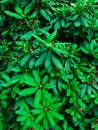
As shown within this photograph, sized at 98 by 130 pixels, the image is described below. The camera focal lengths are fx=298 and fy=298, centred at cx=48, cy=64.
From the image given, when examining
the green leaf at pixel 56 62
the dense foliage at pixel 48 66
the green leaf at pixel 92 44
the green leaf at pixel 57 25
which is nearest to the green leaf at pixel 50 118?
the dense foliage at pixel 48 66

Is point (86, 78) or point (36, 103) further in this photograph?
point (86, 78)

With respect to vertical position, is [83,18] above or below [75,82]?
above

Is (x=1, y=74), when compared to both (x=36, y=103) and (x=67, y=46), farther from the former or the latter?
(x=67, y=46)

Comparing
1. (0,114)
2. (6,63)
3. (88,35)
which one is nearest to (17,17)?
(6,63)

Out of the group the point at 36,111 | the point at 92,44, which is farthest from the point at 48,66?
the point at 92,44

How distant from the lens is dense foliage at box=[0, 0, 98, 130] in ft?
8.11

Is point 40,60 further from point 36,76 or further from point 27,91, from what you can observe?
point 27,91

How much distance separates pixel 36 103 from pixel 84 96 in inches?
18.0

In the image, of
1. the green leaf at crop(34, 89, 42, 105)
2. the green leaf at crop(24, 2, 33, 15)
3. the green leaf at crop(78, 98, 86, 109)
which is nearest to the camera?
the green leaf at crop(34, 89, 42, 105)

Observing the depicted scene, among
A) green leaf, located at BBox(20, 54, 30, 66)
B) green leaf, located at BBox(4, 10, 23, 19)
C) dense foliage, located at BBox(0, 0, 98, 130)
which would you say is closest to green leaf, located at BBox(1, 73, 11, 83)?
dense foliage, located at BBox(0, 0, 98, 130)

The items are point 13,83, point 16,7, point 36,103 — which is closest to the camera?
point 36,103

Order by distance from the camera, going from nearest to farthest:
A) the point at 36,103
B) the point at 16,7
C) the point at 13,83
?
the point at 36,103, the point at 13,83, the point at 16,7

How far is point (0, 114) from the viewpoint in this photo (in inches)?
108

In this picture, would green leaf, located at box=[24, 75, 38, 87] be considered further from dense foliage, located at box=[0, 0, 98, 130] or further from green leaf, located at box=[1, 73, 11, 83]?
green leaf, located at box=[1, 73, 11, 83]
